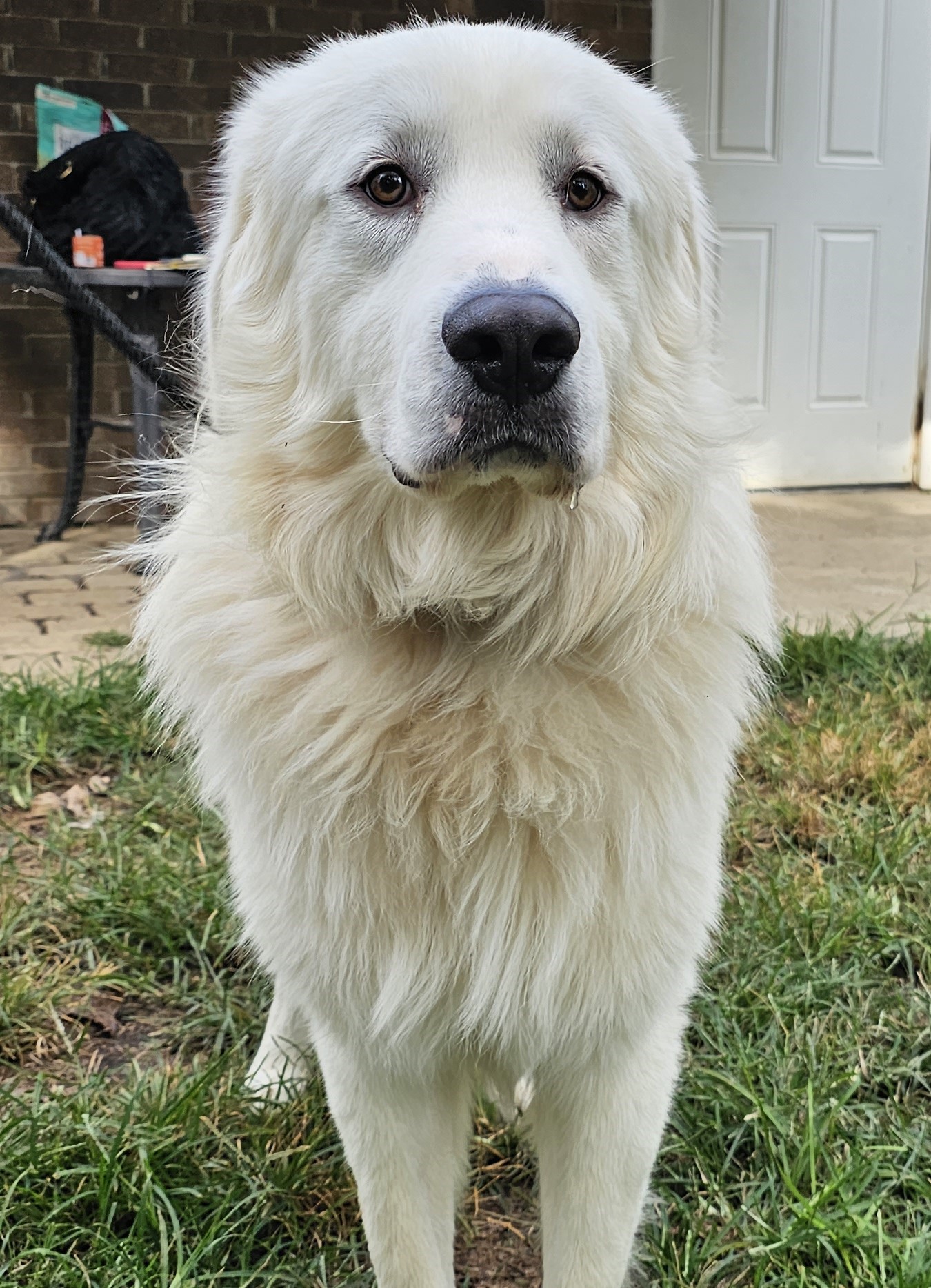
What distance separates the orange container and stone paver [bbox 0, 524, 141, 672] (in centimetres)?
119

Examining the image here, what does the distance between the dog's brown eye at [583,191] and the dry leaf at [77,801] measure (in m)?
2.03

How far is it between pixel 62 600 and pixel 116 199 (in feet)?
5.72

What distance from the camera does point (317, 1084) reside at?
1944 mm

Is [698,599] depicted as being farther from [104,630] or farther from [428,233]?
[104,630]

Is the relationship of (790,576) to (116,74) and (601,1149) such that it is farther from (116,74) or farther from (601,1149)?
(116,74)

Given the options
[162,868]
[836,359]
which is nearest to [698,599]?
[162,868]

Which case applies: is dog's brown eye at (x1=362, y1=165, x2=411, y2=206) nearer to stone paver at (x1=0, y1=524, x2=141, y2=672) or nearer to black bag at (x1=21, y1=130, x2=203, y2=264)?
stone paver at (x1=0, y1=524, x2=141, y2=672)

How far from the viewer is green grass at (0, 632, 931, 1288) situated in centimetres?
164

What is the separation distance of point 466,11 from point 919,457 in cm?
325

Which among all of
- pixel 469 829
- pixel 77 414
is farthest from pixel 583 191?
pixel 77 414

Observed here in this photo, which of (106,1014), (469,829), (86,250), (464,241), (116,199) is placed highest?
(116,199)

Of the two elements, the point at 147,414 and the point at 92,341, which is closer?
the point at 147,414

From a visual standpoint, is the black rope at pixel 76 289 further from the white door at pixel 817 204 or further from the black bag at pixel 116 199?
the white door at pixel 817 204

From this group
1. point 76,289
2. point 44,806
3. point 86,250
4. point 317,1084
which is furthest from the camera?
point 86,250
